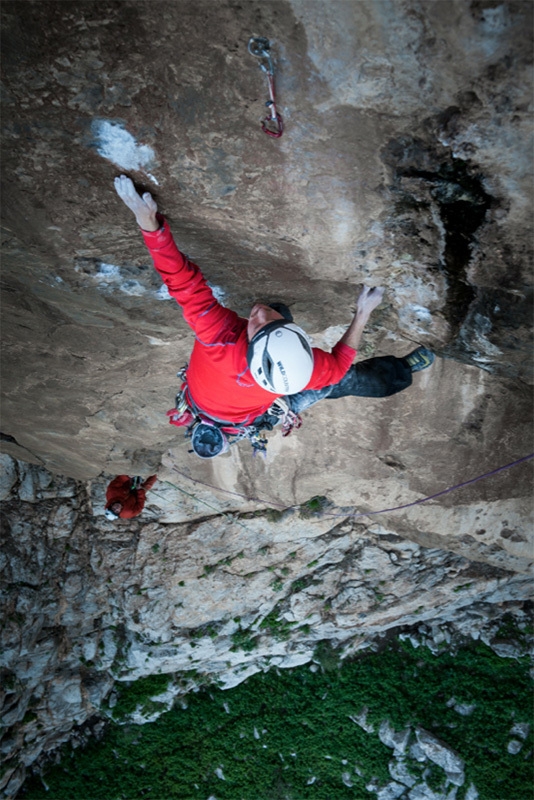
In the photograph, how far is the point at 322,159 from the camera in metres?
2.45

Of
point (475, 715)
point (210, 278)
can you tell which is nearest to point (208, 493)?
point (210, 278)

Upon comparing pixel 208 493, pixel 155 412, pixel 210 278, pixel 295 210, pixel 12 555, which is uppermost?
pixel 295 210

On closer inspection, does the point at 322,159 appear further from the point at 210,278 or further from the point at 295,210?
the point at 210,278

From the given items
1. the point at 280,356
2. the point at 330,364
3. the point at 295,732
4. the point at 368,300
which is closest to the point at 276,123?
the point at 280,356

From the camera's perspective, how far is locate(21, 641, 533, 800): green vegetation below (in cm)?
784

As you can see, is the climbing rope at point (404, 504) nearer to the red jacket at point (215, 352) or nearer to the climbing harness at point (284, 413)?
the climbing harness at point (284, 413)

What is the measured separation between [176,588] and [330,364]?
4792 mm

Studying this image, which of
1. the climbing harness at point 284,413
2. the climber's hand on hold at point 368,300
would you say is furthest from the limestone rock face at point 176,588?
the climber's hand on hold at point 368,300

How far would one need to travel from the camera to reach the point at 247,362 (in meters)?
2.96

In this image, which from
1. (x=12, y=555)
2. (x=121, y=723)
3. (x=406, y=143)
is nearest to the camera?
(x=406, y=143)

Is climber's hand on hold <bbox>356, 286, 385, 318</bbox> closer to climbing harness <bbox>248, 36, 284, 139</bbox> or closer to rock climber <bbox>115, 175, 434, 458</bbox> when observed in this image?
rock climber <bbox>115, 175, 434, 458</bbox>

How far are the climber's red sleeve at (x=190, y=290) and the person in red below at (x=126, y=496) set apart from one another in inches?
142

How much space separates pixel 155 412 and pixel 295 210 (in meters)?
2.74

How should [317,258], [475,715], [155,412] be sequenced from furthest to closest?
[475,715], [155,412], [317,258]
